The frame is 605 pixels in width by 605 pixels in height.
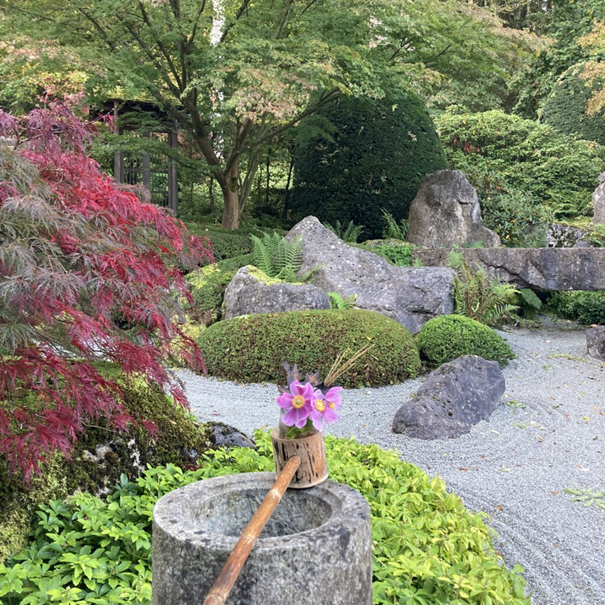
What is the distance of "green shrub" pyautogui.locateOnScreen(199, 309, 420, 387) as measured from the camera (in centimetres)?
628

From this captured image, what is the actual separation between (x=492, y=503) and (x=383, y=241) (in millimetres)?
7429

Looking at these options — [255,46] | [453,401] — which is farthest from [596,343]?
[255,46]

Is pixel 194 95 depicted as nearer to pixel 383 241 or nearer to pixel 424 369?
pixel 383 241

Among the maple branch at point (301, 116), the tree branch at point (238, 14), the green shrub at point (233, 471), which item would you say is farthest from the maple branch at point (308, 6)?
the green shrub at point (233, 471)

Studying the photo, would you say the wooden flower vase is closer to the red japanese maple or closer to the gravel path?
the red japanese maple

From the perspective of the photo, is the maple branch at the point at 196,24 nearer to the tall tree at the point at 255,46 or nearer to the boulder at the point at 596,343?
the tall tree at the point at 255,46

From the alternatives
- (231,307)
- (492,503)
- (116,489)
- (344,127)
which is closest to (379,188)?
(344,127)

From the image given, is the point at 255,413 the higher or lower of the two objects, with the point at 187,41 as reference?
lower

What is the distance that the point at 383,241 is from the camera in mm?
10812

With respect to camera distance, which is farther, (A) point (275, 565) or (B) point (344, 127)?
(B) point (344, 127)

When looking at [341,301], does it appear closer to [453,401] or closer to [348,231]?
[453,401]

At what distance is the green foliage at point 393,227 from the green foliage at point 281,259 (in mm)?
3321

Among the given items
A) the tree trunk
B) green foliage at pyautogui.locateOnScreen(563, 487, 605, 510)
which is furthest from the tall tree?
green foliage at pyautogui.locateOnScreen(563, 487, 605, 510)

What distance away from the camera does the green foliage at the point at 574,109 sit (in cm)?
1473
